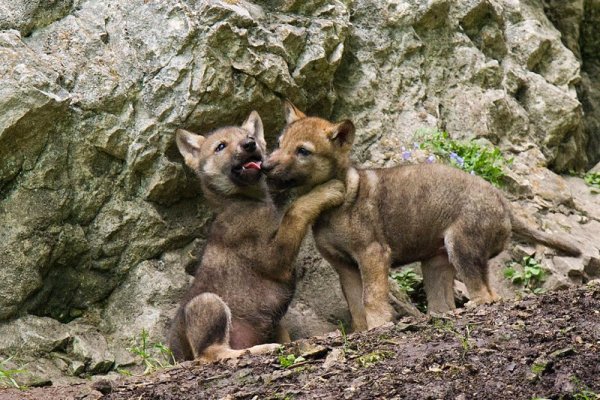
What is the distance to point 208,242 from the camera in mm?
9594

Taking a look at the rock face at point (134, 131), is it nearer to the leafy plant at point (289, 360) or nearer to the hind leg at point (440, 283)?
the hind leg at point (440, 283)

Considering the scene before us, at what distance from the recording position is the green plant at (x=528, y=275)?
10.6 meters

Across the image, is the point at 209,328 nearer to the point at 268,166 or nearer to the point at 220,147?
the point at 268,166

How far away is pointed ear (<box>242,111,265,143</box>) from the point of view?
10086 mm

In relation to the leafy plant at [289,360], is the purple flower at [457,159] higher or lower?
higher

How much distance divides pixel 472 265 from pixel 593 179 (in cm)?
480

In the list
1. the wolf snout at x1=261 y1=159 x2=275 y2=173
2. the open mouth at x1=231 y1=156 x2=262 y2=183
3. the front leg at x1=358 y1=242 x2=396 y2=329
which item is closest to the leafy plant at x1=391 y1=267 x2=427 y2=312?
the front leg at x1=358 y1=242 x2=396 y2=329

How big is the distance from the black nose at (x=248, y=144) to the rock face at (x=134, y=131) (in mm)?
786

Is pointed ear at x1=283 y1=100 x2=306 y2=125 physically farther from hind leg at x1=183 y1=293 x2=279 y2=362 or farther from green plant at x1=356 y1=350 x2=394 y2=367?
green plant at x1=356 y1=350 x2=394 y2=367

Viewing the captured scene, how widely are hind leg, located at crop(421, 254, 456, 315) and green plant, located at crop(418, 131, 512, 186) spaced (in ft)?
5.98

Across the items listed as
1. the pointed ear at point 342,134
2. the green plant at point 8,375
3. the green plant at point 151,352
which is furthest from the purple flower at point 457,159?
the green plant at point 8,375

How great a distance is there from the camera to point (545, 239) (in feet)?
31.2

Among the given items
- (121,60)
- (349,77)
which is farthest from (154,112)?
(349,77)

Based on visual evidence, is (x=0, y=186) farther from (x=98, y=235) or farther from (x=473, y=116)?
(x=473, y=116)
